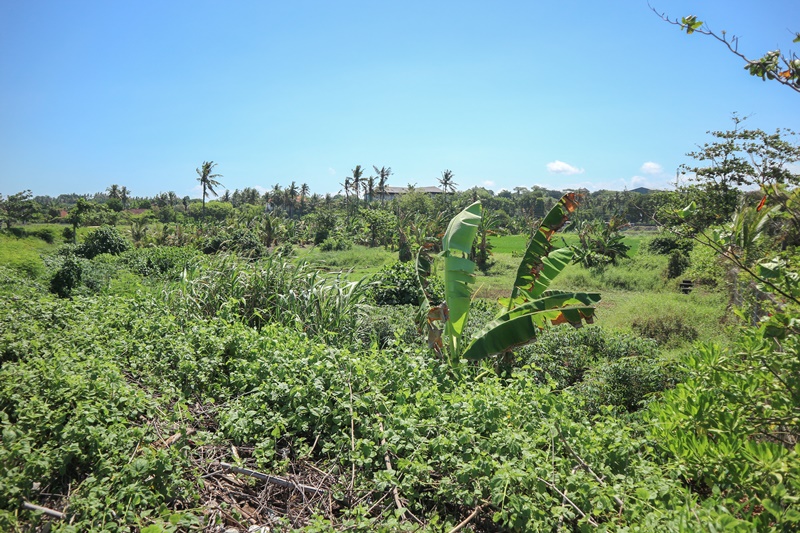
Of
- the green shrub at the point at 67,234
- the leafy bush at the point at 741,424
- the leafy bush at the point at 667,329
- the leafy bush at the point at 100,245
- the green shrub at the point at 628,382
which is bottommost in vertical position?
the leafy bush at the point at 667,329

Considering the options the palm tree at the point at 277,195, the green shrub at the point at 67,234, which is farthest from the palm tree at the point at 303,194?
the green shrub at the point at 67,234

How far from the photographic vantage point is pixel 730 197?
22172 mm

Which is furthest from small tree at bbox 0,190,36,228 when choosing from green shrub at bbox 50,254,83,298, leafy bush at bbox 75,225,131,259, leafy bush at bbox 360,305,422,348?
leafy bush at bbox 360,305,422,348

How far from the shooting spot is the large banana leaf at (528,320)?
518 cm

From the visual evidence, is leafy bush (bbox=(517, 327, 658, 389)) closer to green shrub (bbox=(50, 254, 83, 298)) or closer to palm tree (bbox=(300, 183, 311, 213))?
green shrub (bbox=(50, 254, 83, 298))

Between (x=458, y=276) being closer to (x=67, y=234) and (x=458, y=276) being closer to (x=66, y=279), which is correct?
(x=66, y=279)

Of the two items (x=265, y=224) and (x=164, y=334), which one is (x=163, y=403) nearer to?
(x=164, y=334)

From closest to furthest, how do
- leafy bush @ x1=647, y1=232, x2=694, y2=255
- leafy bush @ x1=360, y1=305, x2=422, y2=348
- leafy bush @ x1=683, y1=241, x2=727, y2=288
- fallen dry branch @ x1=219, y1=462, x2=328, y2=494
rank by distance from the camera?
fallen dry branch @ x1=219, y1=462, x2=328, y2=494
leafy bush @ x1=360, y1=305, x2=422, y2=348
leafy bush @ x1=683, y1=241, x2=727, y2=288
leafy bush @ x1=647, y1=232, x2=694, y2=255

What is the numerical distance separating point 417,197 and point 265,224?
2324 centimetres

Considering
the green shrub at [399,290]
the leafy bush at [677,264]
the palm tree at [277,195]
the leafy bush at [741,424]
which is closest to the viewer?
the leafy bush at [741,424]

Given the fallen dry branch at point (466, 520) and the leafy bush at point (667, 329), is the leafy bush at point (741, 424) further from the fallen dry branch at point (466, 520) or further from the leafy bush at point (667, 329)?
the leafy bush at point (667, 329)

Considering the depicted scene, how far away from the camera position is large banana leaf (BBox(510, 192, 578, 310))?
5949 mm

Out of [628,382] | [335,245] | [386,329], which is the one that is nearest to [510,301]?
[628,382]

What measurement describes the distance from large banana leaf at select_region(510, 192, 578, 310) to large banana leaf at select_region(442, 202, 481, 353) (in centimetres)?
76
